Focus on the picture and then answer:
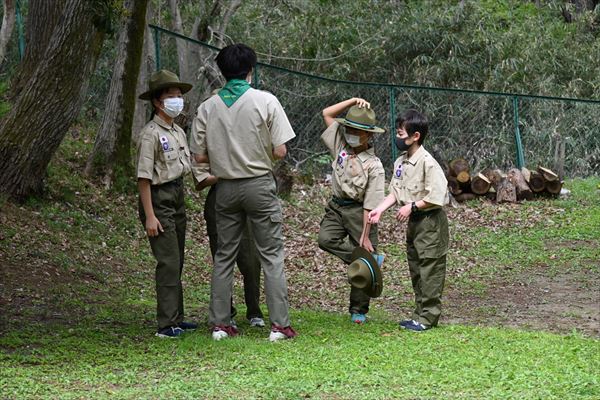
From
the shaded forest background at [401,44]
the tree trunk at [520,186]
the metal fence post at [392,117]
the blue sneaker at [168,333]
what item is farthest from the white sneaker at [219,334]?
the shaded forest background at [401,44]

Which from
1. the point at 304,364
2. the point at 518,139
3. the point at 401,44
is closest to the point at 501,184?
the point at 518,139

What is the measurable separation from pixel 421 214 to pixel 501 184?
856 centimetres

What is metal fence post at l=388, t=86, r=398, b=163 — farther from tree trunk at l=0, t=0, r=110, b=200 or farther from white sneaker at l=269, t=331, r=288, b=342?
white sneaker at l=269, t=331, r=288, b=342

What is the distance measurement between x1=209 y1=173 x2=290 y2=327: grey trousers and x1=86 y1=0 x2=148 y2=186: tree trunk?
6.03 m

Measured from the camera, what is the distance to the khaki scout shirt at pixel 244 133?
704 cm

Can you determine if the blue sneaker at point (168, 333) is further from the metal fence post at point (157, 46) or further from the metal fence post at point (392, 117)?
the metal fence post at point (392, 117)

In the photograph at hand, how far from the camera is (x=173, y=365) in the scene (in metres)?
6.42

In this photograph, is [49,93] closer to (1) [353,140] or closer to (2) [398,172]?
(1) [353,140]

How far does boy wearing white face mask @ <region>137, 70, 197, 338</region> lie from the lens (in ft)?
23.5

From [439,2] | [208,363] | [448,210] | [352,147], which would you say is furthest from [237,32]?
[208,363]

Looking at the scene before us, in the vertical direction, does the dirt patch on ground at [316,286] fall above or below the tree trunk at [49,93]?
below

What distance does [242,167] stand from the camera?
7043 millimetres

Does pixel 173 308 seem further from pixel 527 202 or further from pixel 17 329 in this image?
pixel 527 202

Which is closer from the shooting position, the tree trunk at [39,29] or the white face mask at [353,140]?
the white face mask at [353,140]
